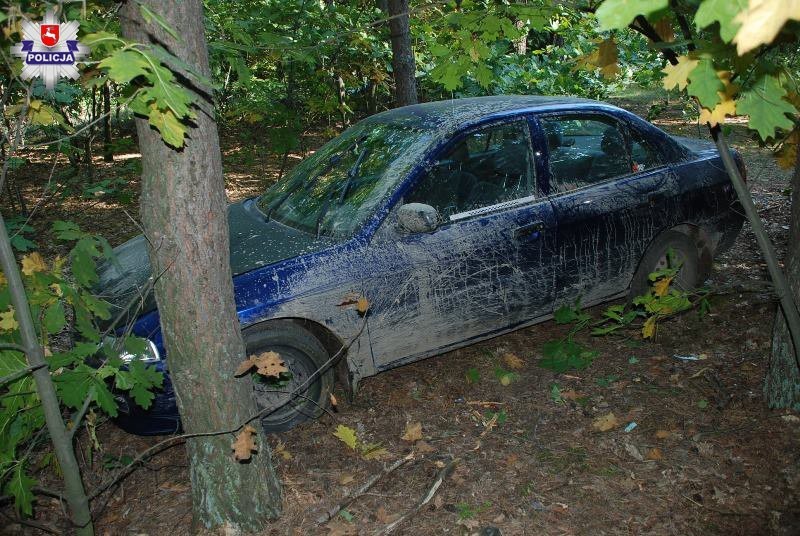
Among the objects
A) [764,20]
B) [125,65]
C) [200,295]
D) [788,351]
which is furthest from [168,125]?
[788,351]

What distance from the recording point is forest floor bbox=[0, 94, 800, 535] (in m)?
3.42


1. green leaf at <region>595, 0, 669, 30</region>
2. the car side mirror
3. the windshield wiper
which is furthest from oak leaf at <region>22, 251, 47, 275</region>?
green leaf at <region>595, 0, 669, 30</region>

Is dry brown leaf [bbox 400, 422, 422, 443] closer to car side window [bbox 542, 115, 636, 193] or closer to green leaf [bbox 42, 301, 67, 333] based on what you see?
car side window [bbox 542, 115, 636, 193]

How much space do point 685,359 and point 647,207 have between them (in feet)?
3.62

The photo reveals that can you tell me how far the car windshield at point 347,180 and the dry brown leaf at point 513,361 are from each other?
154 centimetres

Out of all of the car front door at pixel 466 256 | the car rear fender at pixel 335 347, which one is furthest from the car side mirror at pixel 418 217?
the car rear fender at pixel 335 347

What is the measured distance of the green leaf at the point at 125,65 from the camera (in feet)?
7.07

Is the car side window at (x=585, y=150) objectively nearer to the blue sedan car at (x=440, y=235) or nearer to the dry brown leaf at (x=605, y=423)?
the blue sedan car at (x=440, y=235)

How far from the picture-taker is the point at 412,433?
4133 mm

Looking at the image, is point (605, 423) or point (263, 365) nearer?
point (263, 365)

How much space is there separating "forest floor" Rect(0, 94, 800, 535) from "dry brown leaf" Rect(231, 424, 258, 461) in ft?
1.68

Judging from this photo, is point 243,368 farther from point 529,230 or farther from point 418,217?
point 529,230

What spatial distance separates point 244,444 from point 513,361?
230 cm

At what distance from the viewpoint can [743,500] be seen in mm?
3404
